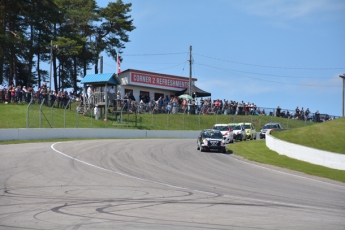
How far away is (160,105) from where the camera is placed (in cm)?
5528

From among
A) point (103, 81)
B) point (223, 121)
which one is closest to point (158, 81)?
point (223, 121)

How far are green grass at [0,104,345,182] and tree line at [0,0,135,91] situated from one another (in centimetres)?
920

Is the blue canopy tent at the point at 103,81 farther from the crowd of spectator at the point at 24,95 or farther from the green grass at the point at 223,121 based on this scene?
the crowd of spectator at the point at 24,95

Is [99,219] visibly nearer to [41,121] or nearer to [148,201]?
[148,201]

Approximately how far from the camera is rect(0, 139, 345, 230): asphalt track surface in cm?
1123

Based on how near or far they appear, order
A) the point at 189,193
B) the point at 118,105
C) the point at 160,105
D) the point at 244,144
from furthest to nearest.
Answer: the point at 160,105 → the point at 118,105 → the point at 244,144 → the point at 189,193

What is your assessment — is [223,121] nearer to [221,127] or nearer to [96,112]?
[221,127]

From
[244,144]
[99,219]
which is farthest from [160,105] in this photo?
Result: [99,219]

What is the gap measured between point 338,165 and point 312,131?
10.1 meters

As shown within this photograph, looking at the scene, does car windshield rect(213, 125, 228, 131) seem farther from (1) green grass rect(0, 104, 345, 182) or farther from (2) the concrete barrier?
(2) the concrete barrier

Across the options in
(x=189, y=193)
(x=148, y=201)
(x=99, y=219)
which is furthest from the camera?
(x=189, y=193)

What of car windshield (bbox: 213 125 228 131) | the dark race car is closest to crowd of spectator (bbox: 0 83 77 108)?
car windshield (bbox: 213 125 228 131)

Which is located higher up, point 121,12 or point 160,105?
point 121,12

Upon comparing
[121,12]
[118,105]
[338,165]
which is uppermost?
[121,12]
